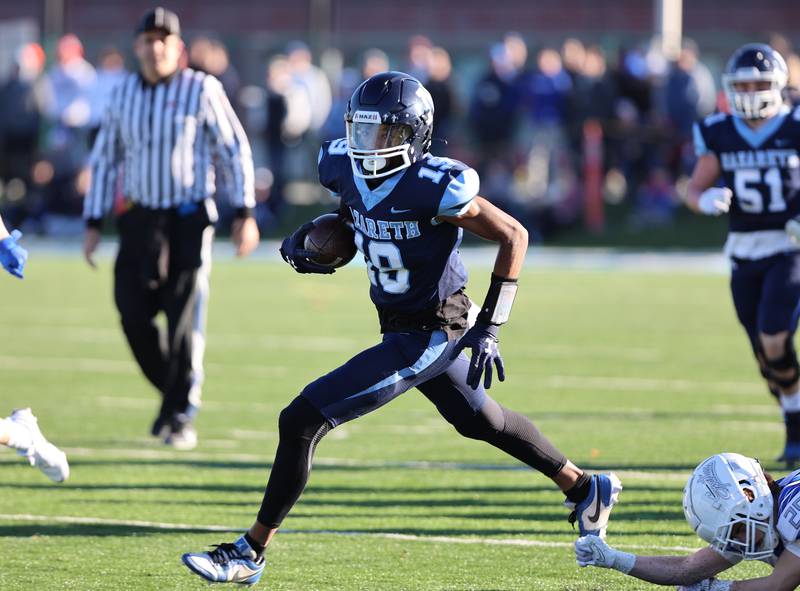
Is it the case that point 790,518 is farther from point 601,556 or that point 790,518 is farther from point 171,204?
point 171,204

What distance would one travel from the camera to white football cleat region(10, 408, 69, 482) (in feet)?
16.4

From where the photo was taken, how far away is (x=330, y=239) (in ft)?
15.7

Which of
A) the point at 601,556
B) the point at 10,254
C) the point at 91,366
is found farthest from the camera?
the point at 91,366

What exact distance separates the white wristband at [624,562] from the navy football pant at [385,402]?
68cm

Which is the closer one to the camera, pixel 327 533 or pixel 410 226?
pixel 410 226

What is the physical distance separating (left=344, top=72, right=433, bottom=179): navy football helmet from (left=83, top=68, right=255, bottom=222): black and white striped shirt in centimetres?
254

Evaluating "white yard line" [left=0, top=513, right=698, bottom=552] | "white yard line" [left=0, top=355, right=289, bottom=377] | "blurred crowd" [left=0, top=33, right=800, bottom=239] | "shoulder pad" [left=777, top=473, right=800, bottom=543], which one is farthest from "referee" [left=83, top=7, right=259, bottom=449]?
"blurred crowd" [left=0, top=33, right=800, bottom=239]

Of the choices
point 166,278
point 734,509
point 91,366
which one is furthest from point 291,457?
point 91,366

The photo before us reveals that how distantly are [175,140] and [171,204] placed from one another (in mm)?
298

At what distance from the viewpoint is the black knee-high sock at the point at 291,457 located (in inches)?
174

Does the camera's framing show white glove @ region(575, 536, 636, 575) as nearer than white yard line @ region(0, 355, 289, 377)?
Yes

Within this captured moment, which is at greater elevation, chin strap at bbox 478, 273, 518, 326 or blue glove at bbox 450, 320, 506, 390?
chin strap at bbox 478, 273, 518, 326

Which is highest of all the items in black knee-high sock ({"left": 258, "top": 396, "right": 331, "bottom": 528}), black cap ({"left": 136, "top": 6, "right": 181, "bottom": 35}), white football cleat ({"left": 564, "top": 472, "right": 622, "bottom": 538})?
black cap ({"left": 136, "top": 6, "right": 181, "bottom": 35})

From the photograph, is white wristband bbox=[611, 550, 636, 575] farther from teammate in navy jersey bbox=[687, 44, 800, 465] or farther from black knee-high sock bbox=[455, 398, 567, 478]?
teammate in navy jersey bbox=[687, 44, 800, 465]
